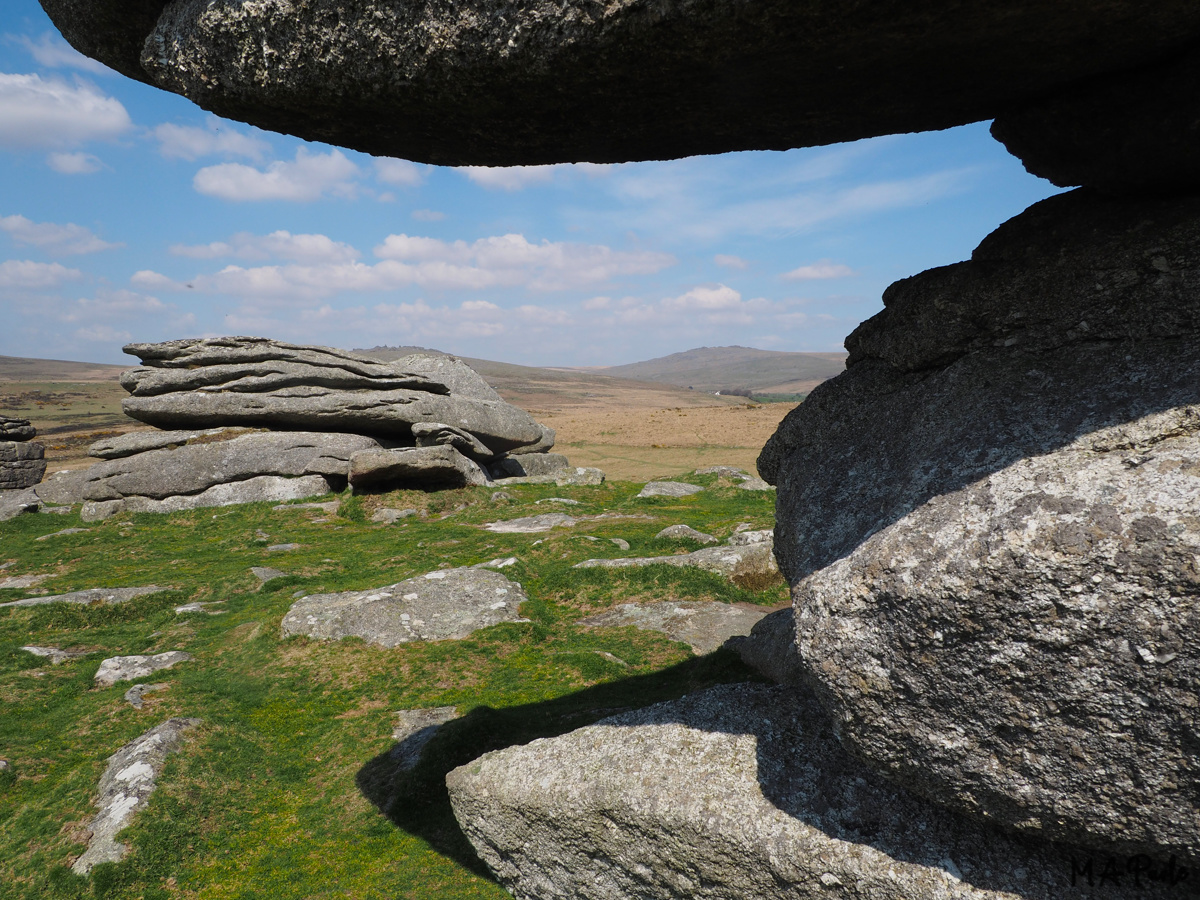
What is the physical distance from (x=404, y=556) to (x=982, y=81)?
14.2 metres

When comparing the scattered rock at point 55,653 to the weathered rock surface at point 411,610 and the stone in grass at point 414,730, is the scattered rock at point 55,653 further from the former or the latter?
the stone in grass at point 414,730

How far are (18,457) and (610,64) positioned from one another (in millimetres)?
30499

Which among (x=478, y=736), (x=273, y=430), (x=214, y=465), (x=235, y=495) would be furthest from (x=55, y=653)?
(x=273, y=430)

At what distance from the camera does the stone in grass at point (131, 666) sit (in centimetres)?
1077

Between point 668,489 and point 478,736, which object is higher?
point 668,489

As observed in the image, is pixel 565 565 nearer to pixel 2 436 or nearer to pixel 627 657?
pixel 627 657

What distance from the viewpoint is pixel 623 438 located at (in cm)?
5159

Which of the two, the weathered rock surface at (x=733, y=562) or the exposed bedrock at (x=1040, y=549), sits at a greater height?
the exposed bedrock at (x=1040, y=549)

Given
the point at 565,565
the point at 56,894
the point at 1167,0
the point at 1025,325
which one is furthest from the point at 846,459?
the point at 565,565

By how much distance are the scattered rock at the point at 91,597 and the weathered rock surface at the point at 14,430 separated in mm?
16287

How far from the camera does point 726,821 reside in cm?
535

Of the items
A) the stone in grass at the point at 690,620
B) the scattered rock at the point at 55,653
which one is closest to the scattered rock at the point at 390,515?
the scattered rock at the point at 55,653

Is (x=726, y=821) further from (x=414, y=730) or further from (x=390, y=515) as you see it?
(x=390, y=515)

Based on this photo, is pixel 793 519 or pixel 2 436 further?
pixel 2 436
